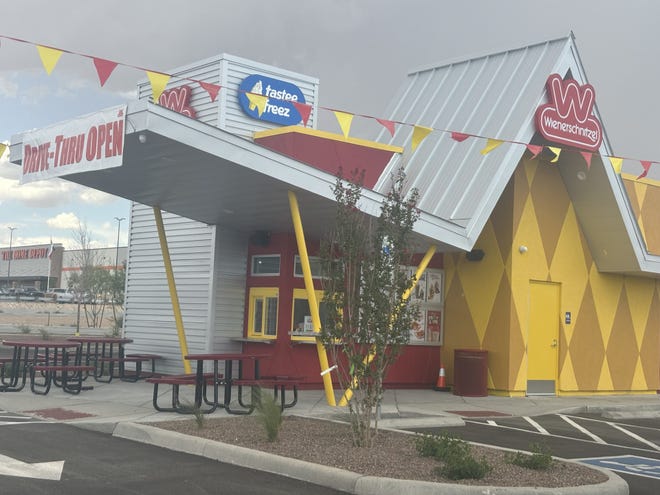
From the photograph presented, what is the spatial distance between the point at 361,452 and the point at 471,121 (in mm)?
10622

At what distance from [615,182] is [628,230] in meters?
1.25

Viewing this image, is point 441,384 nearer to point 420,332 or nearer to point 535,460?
point 420,332

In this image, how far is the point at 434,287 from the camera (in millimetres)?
18672

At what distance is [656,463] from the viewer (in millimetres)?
10234

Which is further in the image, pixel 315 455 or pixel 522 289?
pixel 522 289

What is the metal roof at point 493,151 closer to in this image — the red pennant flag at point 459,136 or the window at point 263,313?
the red pennant flag at point 459,136

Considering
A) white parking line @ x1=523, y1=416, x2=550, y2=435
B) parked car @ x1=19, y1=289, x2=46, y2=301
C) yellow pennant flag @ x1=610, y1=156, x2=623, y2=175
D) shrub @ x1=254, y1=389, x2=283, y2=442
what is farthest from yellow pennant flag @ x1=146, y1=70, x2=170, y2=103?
parked car @ x1=19, y1=289, x2=46, y2=301

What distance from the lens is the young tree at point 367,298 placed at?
9.28 m

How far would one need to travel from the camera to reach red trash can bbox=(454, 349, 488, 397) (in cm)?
1703

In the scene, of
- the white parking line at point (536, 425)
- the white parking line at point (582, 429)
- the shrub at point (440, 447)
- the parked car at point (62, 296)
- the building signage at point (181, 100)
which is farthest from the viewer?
the parked car at point (62, 296)

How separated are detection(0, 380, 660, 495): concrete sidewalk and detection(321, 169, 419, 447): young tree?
4.85ft

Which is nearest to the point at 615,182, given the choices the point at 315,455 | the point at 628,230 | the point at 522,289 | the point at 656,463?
the point at 628,230

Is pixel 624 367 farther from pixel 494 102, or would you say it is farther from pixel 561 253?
pixel 494 102

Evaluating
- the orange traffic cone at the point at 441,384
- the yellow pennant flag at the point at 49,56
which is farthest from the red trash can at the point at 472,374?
the yellow pennant flag at the point at 49,56
